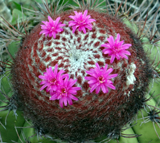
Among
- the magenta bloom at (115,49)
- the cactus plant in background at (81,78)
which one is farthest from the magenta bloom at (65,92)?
the magenta bloom at (115,49)

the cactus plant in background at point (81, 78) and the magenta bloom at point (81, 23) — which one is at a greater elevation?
the magenta bloom at point (81, 23)

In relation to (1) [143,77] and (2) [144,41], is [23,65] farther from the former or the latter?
(2) [144,41]

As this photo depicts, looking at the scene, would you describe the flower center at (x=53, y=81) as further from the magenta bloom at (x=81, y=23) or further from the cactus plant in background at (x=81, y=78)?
the magenta bloom at (x=81, y=23)

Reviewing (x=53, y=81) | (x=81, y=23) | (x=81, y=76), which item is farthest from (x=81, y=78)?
(x=81, y=23)

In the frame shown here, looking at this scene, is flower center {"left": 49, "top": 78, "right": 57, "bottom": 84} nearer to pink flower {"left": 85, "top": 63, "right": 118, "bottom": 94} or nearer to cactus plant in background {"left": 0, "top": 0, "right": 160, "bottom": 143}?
cactus plant in background {"left": 0, "top": 0, "right": 160, "bottom": 143}

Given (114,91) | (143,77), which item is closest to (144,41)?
(143,77)
